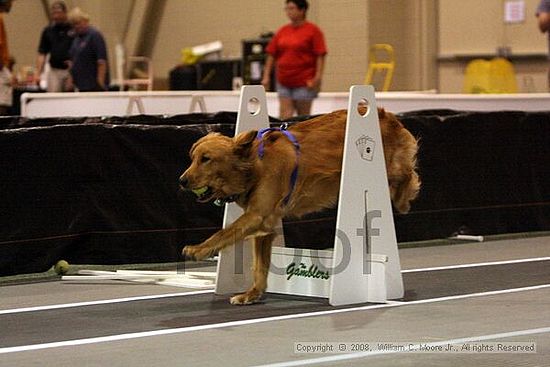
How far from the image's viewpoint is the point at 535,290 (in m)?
6.54

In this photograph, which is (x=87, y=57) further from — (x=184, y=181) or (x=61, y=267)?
(x=184, y=181)

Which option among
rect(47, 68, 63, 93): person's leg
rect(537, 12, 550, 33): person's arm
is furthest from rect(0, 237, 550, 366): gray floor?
rect(47, 68, 63, 93): person's leg

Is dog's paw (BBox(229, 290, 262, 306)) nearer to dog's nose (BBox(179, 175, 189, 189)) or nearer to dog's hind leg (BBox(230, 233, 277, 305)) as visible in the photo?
dog's hind leg (BBox(230, 233, 277, 305))

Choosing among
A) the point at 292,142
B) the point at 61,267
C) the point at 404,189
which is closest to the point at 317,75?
the point at 61,267

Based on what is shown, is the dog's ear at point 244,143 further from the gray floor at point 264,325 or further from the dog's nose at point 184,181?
the gray floor at point 264,325

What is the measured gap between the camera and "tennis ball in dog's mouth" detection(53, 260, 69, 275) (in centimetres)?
739

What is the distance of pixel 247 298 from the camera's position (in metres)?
6.23

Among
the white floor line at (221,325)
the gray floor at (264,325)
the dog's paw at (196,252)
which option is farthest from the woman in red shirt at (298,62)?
the dog's paw at (196,252)

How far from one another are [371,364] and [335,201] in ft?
6.30

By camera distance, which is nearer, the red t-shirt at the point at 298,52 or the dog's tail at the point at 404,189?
the dog's tail at the point at 404,189

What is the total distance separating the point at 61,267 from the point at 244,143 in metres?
2.05

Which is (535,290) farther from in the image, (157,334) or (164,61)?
(164,61)

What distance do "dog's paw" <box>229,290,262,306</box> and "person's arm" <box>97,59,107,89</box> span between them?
984 cm

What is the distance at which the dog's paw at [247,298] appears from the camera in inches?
245
